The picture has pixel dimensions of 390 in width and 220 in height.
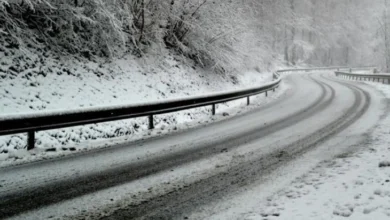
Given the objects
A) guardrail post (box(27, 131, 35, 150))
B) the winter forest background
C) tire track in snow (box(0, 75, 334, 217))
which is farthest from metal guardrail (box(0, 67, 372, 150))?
the winter forest background

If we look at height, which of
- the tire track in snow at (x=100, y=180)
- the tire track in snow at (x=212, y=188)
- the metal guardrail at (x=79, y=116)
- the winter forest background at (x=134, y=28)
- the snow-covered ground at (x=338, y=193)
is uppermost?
the winter forest background at (x=134, y=28)

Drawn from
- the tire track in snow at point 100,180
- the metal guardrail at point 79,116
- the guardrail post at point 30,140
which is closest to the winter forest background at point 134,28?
the metal guardrail at point 79,116

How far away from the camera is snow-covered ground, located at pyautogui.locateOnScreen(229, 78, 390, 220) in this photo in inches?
163

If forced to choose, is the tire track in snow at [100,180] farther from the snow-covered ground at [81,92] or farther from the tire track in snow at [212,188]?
the snow-covered ground at [81,92]

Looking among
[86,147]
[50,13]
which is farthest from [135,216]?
[50,13]

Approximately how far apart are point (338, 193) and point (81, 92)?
9.70 m

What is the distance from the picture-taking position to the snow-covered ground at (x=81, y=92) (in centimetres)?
864

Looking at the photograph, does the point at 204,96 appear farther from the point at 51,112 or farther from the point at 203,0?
the point at 203,0

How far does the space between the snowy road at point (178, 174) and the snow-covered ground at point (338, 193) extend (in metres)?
0.25

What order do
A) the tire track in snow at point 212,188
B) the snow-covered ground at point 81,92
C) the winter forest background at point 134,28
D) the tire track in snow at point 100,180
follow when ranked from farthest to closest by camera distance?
1. the winter forest background at point 134,28
2. the snow-covered ground at point 81,92
3. the tire track in snow at point 100,180
4. the tire track in snow at point 212,188

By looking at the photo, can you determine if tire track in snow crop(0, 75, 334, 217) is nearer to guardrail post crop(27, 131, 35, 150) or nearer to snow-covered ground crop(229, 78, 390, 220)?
snow-covered ground crop(229, 78, 390, 220)

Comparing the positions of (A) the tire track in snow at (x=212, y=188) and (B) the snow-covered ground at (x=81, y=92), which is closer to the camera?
(A) the tire track in snow at (x=212, y=188)

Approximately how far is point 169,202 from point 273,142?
4.32m

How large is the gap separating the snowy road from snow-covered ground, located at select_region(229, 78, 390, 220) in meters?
0.25
